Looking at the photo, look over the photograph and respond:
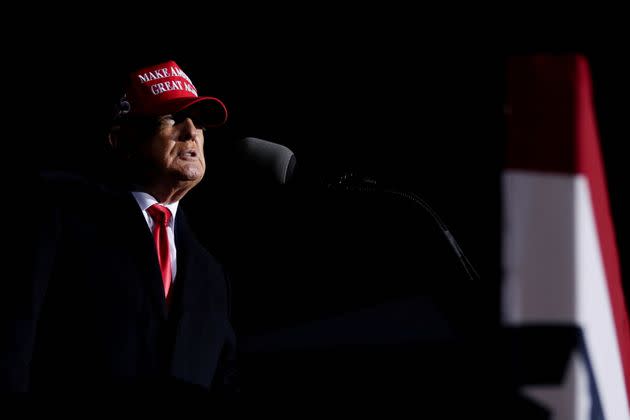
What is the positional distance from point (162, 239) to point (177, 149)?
222 mm

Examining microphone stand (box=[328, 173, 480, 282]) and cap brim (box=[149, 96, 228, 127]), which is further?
cap brim (box=[149, 96, 228, 127])

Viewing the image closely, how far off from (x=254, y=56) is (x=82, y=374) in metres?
1.04

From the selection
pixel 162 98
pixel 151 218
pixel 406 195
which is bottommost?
pixel 151 218

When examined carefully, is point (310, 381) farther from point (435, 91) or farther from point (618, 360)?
point (435, 91)

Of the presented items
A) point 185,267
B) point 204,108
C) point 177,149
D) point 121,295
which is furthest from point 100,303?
point 204,108

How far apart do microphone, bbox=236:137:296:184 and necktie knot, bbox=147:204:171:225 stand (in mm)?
447

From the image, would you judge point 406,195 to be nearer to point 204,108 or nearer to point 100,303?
point 100,303

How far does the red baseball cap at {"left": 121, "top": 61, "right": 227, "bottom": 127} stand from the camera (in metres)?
1.66

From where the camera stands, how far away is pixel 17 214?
1.33 meters

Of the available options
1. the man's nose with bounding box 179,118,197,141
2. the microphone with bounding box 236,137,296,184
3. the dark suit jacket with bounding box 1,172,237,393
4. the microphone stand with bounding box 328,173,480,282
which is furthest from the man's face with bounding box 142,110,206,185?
the microphone stand with bounding box 328,173,480,282

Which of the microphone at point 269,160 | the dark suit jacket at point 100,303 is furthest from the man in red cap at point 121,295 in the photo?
the microphone at point 269,160

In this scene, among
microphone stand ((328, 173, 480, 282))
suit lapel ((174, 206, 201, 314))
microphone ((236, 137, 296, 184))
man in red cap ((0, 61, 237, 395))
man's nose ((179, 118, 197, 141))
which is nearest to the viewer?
microphone stand ((328, 173, 480, 282))

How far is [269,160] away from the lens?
1.10 m

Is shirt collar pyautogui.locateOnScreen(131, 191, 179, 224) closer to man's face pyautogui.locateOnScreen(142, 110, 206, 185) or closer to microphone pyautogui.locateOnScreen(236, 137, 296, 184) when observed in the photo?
man's face pyautogui.locateOnScreen(142, 110, 206, 185)
